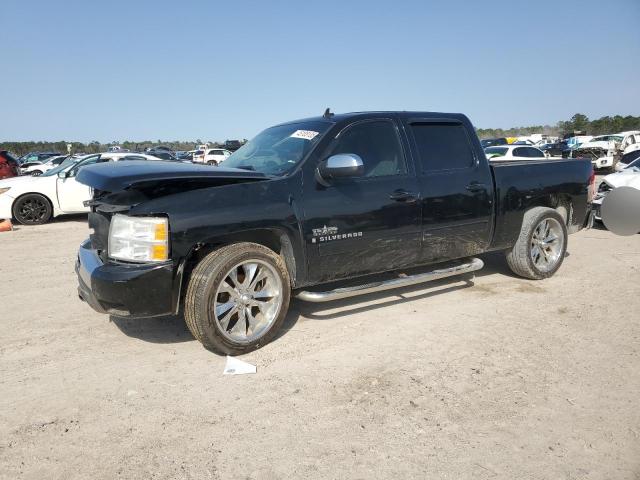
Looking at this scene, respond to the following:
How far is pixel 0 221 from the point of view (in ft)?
33.6

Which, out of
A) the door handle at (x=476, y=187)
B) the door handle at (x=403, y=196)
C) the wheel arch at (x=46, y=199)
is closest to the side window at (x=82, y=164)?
the wheel arch at (x=46, y=199)

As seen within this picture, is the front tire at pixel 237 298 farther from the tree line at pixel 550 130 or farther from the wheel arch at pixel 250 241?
the tree line at pixel 550 130

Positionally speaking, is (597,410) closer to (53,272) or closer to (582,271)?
(582,271)

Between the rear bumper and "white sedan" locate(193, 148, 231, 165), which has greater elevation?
"white sedan" locate(193, 148, 231, 165)

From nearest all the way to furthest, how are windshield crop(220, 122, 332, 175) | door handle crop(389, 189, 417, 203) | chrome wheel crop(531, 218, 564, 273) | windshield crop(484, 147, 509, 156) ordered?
windshield crop(220, 122, 332, 175), door handle crop(389, 189, 417, 203), chrome wheel crop(531, 218, 564, 273), windshield crop(484, 147, 509, 156)

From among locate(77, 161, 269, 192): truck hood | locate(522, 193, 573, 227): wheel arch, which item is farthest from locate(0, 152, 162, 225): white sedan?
locate(522, 193, 573, 227): wheel arch

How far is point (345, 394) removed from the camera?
9.86 feet

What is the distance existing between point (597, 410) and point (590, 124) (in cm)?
7431

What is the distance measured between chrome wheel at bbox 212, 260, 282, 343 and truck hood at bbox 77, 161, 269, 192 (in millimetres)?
658

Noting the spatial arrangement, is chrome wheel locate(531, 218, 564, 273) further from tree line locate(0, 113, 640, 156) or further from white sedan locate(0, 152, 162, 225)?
tree line locate(0, 113, 640, 156)

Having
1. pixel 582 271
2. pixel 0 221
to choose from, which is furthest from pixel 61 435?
pixel 0 221

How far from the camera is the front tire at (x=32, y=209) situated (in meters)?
9.95

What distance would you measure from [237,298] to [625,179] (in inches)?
332

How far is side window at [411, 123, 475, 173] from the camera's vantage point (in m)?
4.49
